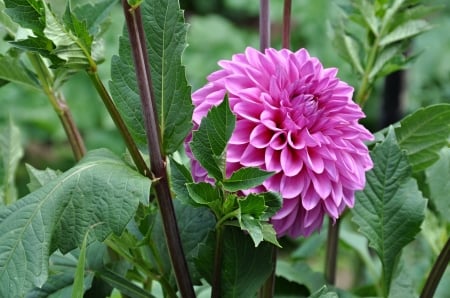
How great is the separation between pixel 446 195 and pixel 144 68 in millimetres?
225

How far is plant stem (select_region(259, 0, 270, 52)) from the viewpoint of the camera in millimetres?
452

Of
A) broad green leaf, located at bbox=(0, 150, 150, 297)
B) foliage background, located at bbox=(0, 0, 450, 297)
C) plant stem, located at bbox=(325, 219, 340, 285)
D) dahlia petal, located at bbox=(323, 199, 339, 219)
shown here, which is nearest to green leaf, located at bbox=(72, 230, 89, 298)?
broad green leaf, located at bbox=(0, 150, 150, 297)

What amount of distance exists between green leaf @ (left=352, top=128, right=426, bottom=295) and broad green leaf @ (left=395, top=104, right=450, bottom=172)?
26mm

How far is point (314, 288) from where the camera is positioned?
1.81 feet

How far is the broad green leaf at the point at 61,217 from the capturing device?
0.39 m

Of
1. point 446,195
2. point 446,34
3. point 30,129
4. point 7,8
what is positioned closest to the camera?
point 7,8

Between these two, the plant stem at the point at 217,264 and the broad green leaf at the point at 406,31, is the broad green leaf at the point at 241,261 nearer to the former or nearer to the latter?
the plant stem at the point at 217,264

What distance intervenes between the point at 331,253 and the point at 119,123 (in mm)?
220

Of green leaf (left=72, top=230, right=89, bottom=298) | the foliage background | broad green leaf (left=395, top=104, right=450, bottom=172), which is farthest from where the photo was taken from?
the foliage background

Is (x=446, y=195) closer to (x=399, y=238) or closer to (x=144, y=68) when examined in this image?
(x=399, y=238)

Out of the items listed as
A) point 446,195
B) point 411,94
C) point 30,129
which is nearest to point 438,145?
point 446,195

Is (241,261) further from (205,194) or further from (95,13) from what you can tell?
(95,13)

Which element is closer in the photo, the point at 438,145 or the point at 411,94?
the point at 438,145

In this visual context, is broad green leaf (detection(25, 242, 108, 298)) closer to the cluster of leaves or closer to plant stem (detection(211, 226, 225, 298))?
plant stem (detection(211, 226, 225, 298))
